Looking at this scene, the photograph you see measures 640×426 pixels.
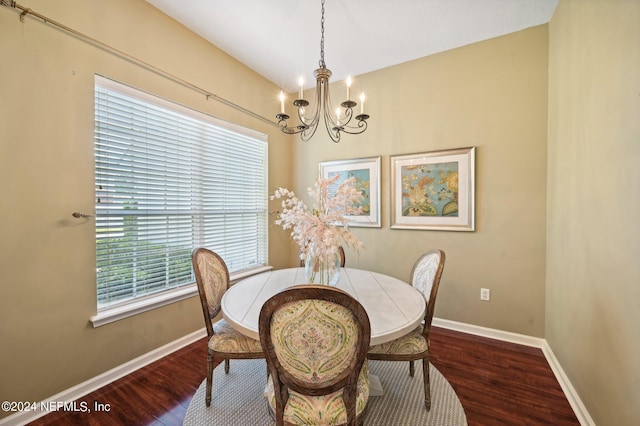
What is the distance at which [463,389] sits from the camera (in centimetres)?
179

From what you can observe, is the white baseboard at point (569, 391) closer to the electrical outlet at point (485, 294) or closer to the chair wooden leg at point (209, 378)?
the electrical outlet at point (485, 294)

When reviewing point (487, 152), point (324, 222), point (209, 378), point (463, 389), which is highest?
point (487, 152)

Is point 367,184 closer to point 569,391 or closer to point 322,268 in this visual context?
point 322,268

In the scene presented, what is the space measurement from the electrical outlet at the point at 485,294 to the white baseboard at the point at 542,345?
284 millimetres

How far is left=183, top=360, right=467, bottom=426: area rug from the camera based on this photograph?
5.01 feet

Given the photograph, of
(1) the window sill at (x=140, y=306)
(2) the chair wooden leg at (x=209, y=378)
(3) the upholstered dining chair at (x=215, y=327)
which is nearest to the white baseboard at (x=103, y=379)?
(1) the window sill at (x=140, y=306)

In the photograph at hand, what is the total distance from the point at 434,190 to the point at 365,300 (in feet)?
5.36

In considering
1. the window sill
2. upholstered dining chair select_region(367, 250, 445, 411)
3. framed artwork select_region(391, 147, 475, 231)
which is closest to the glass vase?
upholstered dining chair select_region(367, 250, 445, 411)

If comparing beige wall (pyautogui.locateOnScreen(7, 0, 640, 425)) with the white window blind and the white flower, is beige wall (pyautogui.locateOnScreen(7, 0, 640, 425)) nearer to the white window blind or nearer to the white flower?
the white window blind

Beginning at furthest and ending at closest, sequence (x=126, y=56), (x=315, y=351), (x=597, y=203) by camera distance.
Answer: (x=126, y=56)
(x=597, y=203)
(x=315, y=351)

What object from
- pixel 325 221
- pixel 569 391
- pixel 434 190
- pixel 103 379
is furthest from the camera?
pixel 434 190

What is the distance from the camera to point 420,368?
202 cm

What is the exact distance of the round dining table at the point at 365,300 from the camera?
1.22 metres

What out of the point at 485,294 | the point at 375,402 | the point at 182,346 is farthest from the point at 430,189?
the point at 182,346
